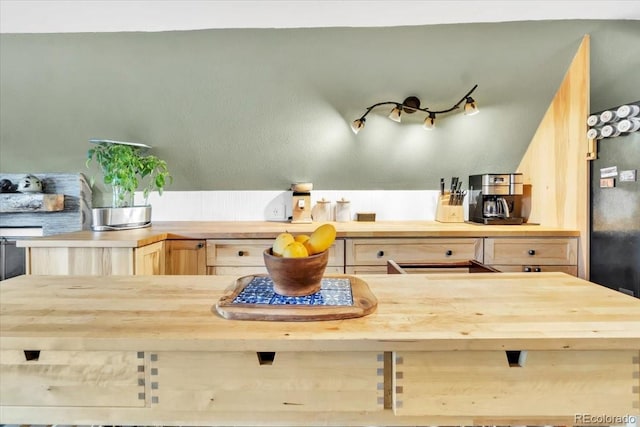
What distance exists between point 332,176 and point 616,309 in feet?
7.55

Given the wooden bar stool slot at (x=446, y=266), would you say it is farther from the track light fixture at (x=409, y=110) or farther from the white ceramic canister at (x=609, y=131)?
the white ceramic canister at (x=609, y=131)

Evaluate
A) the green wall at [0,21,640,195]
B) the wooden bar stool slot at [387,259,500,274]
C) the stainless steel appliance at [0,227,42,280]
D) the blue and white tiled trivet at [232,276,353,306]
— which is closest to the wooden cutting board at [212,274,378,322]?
the blue and white tiled trivet at [232,276,353,306]

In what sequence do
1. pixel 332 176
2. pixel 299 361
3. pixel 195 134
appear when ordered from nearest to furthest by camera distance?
1. pixel 299 361
2. pixel 195 134
3. pixel 332 176

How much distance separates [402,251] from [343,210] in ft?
2.46

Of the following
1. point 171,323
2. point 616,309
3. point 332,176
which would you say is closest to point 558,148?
point 332,176

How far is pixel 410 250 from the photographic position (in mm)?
2455

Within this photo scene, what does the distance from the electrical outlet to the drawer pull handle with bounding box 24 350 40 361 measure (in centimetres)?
234

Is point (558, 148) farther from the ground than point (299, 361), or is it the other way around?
point (558, 148)

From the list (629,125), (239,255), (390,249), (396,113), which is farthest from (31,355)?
(629,125)

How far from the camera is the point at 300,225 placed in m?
2.78

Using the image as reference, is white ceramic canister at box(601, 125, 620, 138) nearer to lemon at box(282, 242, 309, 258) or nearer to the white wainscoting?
the white wainscoting

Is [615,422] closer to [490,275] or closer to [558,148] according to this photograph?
[490,275]

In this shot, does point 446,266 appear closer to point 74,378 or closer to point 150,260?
point 74,378

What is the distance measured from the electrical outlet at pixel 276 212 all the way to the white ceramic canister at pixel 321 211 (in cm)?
27
